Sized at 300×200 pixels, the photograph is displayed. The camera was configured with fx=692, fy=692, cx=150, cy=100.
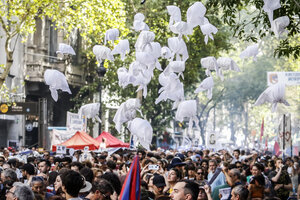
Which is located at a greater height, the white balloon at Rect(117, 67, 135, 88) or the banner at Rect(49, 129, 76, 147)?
the white balloon at Rect(117, 67, 135, 88)

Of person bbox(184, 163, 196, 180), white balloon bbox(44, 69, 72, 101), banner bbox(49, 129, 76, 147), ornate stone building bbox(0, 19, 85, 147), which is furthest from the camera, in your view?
ornate stone building bbox(0, 19, 85, 147)

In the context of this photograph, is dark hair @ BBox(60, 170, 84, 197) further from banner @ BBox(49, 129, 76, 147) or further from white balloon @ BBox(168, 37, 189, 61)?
banner @ BBox(49, 129, 76, 147)

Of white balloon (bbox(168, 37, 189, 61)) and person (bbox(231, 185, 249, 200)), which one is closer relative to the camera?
person (bbox(231, 185, 249, 200))

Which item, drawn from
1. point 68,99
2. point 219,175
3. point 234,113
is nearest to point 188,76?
point 68,99

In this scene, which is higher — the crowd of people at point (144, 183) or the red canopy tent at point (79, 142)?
the red canopy tent at point (79, 142)

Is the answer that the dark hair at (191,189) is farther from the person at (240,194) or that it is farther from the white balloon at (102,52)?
the white balloon at (102,52)

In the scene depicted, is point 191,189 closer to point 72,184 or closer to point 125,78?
point 72,184

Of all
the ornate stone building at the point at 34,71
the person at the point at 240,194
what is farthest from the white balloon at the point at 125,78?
the ornate stone building at the point at 34,71

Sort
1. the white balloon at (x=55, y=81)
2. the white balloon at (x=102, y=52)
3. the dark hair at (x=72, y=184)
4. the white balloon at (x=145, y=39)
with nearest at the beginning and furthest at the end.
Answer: the dark hair at (x=72, y=184)
the white balloon at (x=145, y=39)
the white balloon at (x=55, y=81)
the white balloon at (x=102, y=52)

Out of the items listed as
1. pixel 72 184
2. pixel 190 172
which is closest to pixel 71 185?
pixel 72 184

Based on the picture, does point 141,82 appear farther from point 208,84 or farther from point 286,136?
point 286,136

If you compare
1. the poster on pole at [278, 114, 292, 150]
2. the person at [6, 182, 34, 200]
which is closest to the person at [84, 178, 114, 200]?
the person at [6, 182, 34, 200]

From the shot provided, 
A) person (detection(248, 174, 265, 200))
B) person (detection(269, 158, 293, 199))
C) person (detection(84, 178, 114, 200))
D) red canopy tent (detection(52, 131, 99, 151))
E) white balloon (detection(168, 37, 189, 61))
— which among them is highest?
white balloon (detection(168, 37, 189, 61))

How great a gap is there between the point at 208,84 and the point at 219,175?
3125 mm
